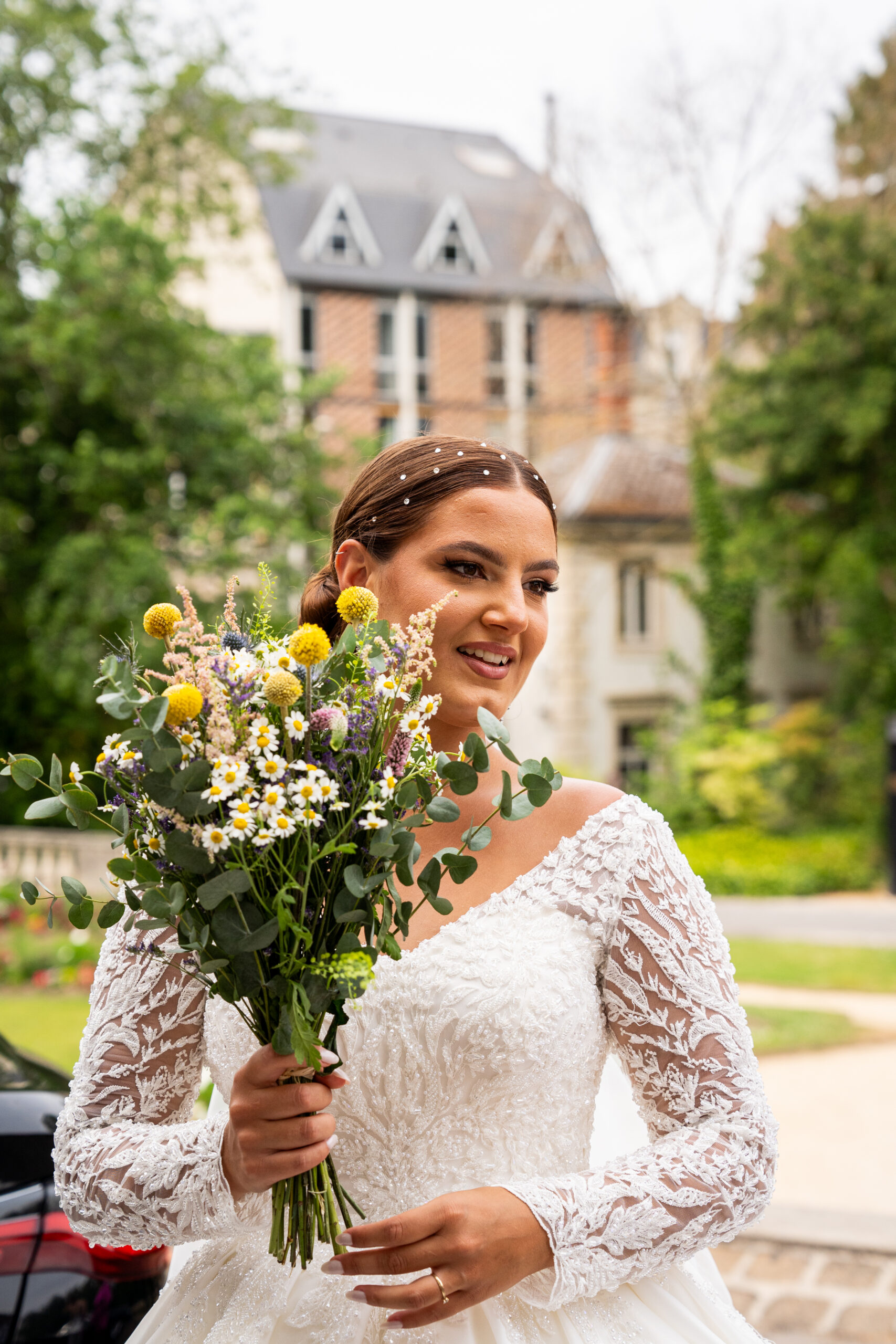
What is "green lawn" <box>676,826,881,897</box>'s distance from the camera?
657 inches

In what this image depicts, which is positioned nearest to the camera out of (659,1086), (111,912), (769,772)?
(111,912)

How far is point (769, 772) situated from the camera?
64.2 feet

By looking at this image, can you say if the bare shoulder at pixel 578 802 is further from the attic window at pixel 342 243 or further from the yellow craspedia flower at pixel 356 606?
the attic window at pixel 342 243

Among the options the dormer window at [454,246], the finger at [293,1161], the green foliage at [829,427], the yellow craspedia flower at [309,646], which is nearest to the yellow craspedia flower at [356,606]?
the yellow craspedia flower at [309,646]

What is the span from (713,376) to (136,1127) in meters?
19.7

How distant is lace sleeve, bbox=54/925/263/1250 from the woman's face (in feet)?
2.07

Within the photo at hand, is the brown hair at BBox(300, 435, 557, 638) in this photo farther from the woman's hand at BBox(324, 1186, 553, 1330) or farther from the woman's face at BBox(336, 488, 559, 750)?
the woman's hand at BBox(324, 1186, 553, 1330)

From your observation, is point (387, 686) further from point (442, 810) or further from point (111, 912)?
point (111, 912)

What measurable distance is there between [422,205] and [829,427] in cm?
1582

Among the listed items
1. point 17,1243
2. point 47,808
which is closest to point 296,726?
point 47,808

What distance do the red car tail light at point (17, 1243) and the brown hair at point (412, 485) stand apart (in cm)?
141

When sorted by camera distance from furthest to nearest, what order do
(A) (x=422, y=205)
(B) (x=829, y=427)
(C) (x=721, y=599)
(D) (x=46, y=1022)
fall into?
(A) (x=422, y=205), (C) (x=721, y=599), (B) (x=829, y=427), (D) (x=46, y=1022)

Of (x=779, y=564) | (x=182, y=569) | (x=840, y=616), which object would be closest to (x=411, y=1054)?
(x=182, y=569)

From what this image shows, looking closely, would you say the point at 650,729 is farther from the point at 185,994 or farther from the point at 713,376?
the point at 185,994
